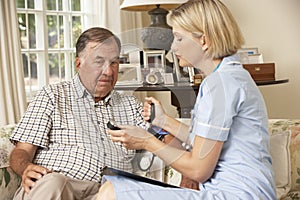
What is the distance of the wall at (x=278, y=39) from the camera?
3240mm

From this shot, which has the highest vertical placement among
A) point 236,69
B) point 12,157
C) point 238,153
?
point 236,69

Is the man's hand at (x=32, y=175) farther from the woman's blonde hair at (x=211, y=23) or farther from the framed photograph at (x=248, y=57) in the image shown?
the framed photograph at (x=248, y=57)

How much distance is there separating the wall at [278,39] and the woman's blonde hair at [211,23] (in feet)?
6.37

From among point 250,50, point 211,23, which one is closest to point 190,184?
point 211,23

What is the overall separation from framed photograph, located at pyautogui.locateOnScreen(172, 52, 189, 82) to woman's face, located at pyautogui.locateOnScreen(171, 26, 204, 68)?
0.25 ft

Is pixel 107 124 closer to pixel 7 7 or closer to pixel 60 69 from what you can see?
pixel 7 7

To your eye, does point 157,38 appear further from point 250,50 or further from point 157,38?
point 250,50

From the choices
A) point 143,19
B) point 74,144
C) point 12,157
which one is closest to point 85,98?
point 74,144

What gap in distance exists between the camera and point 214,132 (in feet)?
4.37

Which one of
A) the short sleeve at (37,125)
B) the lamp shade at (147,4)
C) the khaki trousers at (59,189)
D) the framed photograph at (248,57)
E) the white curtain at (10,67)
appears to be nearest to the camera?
the khaki trousers at (59,189)

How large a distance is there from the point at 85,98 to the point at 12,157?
0.37 metres

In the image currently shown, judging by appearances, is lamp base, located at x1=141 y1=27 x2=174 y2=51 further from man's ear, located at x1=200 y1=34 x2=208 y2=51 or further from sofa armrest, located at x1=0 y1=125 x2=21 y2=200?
sofa armrest, located at x1=0 y1=125 x2=21 y2=200

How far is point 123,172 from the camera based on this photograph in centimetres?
138

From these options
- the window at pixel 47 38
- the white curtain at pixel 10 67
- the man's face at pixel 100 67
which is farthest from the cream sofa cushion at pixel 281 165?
the window at pixel 47 38
